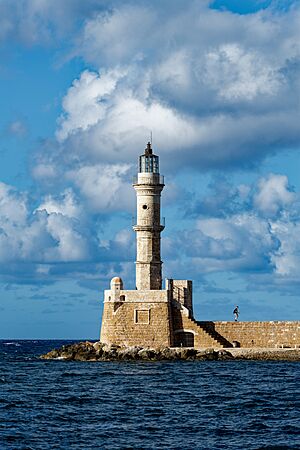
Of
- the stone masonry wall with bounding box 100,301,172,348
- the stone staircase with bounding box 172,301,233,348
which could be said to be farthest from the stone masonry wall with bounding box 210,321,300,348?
the stone masonry wall with bounding box 100,301,172,348

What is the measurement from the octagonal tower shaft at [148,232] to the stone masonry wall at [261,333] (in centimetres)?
425

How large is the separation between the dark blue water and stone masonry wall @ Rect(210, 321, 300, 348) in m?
1.77

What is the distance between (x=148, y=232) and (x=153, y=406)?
21.7 metres

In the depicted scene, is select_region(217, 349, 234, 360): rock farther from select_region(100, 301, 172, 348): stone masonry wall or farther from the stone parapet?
the stone parapet

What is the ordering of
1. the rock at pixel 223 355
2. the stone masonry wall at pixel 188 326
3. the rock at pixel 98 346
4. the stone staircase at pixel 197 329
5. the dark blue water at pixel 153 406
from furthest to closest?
1. the rock at pixel 98 346
2. the stone masonry wall at pixel 188 326
3. the stone staircase at pixel 197 329
4. the rock at pixel 223 355
5. the dark blue water at pixel 153 406

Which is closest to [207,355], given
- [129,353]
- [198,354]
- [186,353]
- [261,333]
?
[198,354]

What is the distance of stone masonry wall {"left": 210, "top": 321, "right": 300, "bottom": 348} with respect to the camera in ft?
176

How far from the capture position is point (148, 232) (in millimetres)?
A: 55219

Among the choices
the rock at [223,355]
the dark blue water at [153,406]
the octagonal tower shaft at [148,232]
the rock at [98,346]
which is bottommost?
the dark blue water at [153,406]

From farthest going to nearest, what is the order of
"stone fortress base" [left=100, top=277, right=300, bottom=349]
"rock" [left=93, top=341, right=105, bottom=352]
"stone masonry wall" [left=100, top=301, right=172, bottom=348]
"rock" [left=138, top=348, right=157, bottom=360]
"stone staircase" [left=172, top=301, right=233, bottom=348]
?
"rock" [left=93, top=341, right=105, bottom=352] < "stone staircase" [left=172, top=301, right=233, bottom=348] < "stone fortress base" [left=100, top=277, right=300, bottom=349] < "stone masonry wall" [left=100, top=301, right=172, bottom=348] < "rock" [left=138, top=348, right=157, bottom=360]

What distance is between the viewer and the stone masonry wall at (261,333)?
53.7m

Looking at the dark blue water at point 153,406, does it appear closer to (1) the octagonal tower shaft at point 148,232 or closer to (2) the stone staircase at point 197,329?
(2) the stone staircase at point 197,329

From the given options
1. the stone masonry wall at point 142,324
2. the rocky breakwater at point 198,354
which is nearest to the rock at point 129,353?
the rocky breakwater at point 198,354

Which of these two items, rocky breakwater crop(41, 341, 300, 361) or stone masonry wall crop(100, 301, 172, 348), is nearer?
rocky breakwater crop(41, 341, 300, 361)
